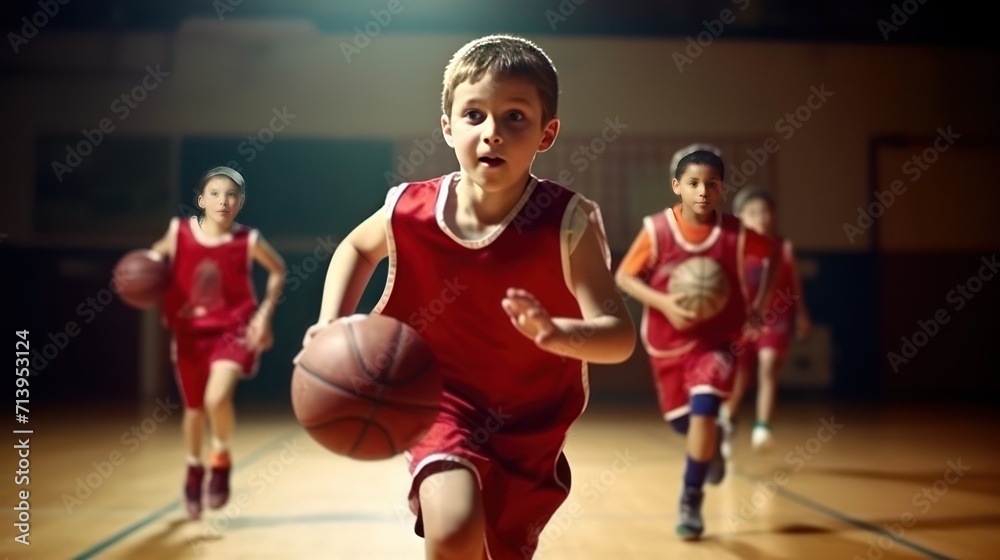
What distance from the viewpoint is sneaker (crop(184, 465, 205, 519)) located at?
11.8ft

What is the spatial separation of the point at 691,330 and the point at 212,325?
194 centimetres

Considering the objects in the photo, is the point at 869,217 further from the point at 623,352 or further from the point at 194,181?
A: the point at 623,352

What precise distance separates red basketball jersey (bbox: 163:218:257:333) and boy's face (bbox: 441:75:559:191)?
2.51 metres

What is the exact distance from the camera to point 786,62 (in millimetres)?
9188

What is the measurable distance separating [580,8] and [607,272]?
7.65 m

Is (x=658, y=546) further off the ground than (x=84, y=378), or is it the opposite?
(x=84, y=378)

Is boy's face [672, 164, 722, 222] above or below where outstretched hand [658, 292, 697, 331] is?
below

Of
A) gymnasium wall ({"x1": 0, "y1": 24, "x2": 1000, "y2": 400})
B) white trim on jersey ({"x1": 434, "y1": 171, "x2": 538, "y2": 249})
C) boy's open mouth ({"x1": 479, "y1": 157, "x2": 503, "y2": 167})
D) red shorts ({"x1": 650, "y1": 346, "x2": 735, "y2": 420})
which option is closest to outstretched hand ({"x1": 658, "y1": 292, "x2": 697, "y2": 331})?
red shorts ({"x1": 650, "y1": 346, "x2": 735, "y2": 420})

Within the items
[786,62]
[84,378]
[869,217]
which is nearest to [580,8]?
[786,62]

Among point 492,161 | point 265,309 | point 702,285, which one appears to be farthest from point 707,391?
point 492,161

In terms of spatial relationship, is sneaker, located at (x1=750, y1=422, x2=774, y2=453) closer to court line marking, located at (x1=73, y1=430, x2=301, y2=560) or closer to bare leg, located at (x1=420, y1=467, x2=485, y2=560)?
court line marking, located at (x1=73, y1=430, x2=301, y2=560)

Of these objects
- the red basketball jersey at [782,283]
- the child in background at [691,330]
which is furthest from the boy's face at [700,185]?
the red basketball jersey at [782,283]

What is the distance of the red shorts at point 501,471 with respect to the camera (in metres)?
1.77

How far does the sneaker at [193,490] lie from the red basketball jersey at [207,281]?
22.7 inches
